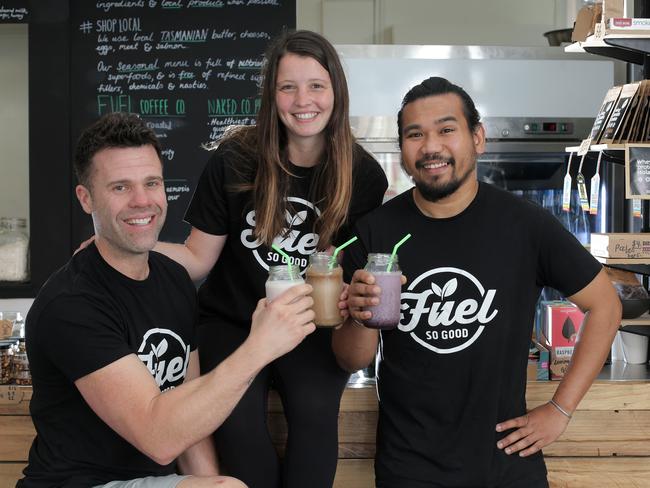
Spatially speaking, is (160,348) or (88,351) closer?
(88,351)

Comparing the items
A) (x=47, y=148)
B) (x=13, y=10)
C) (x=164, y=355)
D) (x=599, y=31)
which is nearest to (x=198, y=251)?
(x=164, y=355)

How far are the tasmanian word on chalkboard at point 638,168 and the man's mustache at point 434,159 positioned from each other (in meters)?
0.76

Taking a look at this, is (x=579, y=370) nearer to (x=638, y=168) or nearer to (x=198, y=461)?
(x=638, y=168)

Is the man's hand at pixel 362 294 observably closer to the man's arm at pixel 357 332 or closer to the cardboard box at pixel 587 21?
the man's arm at pixel 357 332

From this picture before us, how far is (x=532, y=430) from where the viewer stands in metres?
1.97

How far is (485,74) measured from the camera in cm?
383

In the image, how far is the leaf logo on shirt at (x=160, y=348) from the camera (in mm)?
1799

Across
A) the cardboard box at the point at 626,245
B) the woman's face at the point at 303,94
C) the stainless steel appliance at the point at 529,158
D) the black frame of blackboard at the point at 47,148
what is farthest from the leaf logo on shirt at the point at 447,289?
the black frame of blackboard at the point at 47,148

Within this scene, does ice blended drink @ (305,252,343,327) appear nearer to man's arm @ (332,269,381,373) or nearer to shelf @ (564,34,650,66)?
man's arm @ (332,269,381,373)

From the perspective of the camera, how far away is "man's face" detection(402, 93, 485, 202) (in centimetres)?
195

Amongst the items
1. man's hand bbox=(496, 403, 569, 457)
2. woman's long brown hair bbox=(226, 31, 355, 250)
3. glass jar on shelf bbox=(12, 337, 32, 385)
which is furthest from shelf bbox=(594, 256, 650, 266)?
glass jar on shelf bbox=(12, 337, 32, 385)

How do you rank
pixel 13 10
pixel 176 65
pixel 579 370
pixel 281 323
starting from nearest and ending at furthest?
pixel 281 323
pixel 579 370
pixel 13 10
pixel 176 65

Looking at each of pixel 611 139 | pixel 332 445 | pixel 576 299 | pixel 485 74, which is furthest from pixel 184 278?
pixel 485 74

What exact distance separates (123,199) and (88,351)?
1.11 ft
